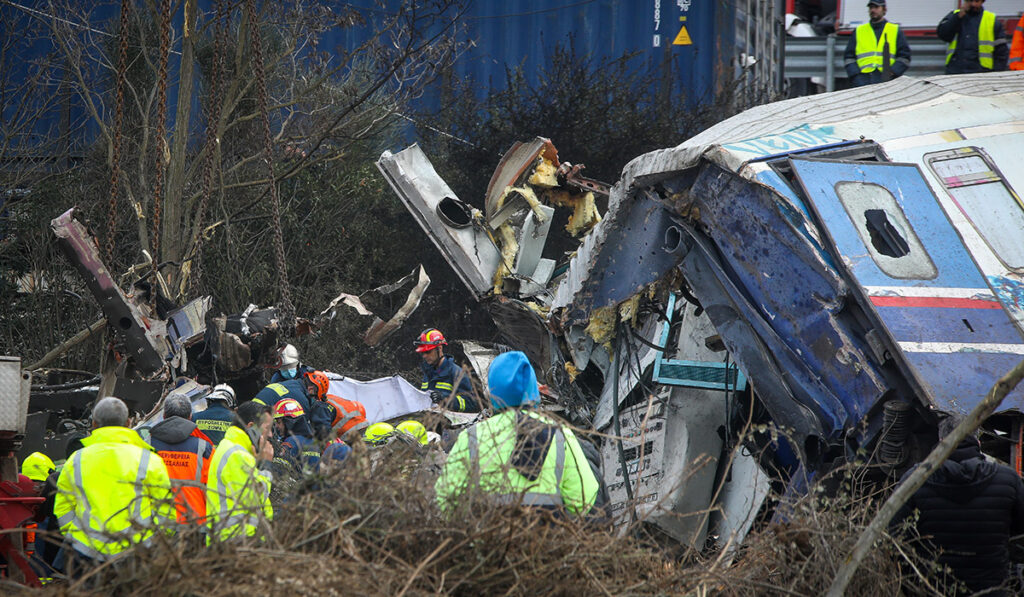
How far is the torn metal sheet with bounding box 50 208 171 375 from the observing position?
24.1ft

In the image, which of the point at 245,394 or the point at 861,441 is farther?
the point at 245,394

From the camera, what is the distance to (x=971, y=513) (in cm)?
426

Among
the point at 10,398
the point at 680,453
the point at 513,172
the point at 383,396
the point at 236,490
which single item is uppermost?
the point at 513,172

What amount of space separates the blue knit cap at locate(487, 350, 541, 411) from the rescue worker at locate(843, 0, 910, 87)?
25.7 ft

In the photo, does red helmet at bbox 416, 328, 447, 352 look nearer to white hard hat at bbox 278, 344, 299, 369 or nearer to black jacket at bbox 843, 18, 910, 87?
white hard hat at bbox 278, 344, 299, 369

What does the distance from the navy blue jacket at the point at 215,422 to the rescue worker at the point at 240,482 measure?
20 centimetres

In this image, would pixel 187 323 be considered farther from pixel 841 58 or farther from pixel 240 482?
pixel 841 58

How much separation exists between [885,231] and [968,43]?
666 cm

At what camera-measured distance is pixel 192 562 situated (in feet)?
9.65

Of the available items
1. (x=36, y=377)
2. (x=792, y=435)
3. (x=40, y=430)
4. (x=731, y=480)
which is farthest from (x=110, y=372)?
(x=792, y=435)

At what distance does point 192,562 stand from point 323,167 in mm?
10930

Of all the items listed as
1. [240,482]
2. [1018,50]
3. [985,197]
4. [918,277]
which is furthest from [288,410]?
[1018,50]

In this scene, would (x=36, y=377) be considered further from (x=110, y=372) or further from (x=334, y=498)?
(x=334, y=498)

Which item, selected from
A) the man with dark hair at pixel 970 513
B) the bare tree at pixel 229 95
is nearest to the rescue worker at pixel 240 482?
the man with dark hair at pixel 970 513
